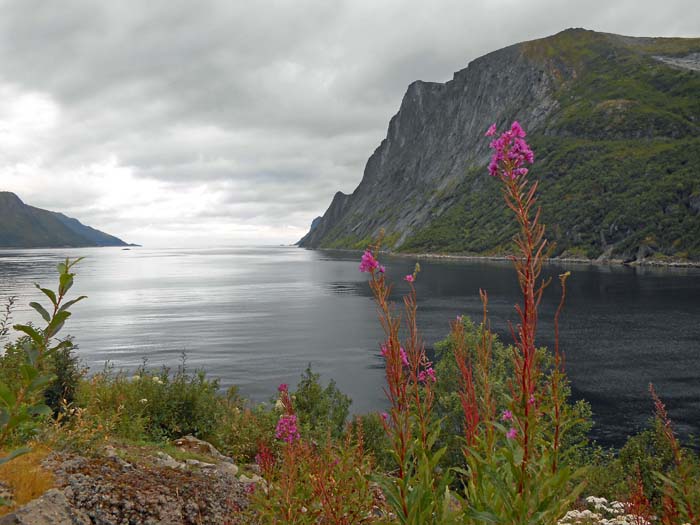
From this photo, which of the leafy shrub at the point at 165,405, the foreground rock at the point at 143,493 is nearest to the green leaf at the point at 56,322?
the foreground rock at the point at 143,493

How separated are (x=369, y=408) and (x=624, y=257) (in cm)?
12532

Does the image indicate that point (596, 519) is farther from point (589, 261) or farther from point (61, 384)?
point (589, 261)

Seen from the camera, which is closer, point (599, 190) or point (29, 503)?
point (29, 503)

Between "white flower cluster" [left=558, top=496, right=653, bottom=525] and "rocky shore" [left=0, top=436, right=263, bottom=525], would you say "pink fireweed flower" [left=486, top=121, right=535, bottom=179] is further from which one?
"white flower cluster" [left=558, top=496, right=653, bottom=525]

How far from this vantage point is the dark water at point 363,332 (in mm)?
33062

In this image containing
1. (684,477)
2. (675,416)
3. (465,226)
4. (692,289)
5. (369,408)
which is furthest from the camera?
(465,226)

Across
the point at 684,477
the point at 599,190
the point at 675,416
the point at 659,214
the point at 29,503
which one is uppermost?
the point at 599,190

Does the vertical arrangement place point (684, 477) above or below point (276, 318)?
above

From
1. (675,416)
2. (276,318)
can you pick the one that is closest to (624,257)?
(276,318)

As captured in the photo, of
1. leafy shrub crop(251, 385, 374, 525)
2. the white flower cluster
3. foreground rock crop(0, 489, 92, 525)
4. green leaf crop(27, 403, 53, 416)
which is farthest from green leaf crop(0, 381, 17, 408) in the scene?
the white flower cluster

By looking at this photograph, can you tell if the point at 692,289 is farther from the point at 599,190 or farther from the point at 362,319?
the point at 599,190

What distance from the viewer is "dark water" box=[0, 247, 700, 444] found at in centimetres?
3306

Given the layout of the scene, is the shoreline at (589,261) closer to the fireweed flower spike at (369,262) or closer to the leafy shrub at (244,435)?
the leafy shrub at (244,435)

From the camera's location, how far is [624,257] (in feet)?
421
